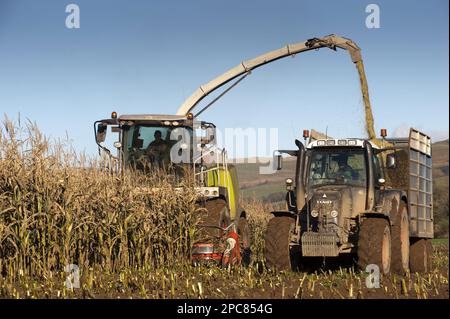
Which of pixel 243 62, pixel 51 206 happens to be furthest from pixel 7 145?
pixel 243 62

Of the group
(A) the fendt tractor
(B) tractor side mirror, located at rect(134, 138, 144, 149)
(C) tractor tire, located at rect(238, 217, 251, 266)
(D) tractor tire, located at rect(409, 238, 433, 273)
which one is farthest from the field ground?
(C) tractor tire, located at rect(238, 217, 251, 266)

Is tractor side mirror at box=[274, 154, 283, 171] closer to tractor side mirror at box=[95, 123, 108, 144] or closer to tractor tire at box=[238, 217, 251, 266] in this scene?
tractor side mirror at box=[95, 123, 108, 144]

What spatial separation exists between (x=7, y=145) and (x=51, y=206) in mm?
1050

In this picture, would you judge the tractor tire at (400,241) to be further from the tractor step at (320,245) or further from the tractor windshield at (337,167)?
the tractor step at (320,245)

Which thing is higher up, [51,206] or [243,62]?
[243,62]

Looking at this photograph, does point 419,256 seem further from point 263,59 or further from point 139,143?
point 263,59

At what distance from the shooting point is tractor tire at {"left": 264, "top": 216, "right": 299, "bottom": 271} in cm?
1116

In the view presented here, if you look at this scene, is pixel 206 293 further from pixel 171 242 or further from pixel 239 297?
pixel 171 242

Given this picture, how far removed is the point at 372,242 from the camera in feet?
34.7

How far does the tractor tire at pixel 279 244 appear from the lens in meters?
11.2

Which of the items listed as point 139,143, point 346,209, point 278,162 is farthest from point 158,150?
point 346,209

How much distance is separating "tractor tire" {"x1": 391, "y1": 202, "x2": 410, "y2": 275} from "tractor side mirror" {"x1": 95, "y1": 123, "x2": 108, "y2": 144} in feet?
17.3
